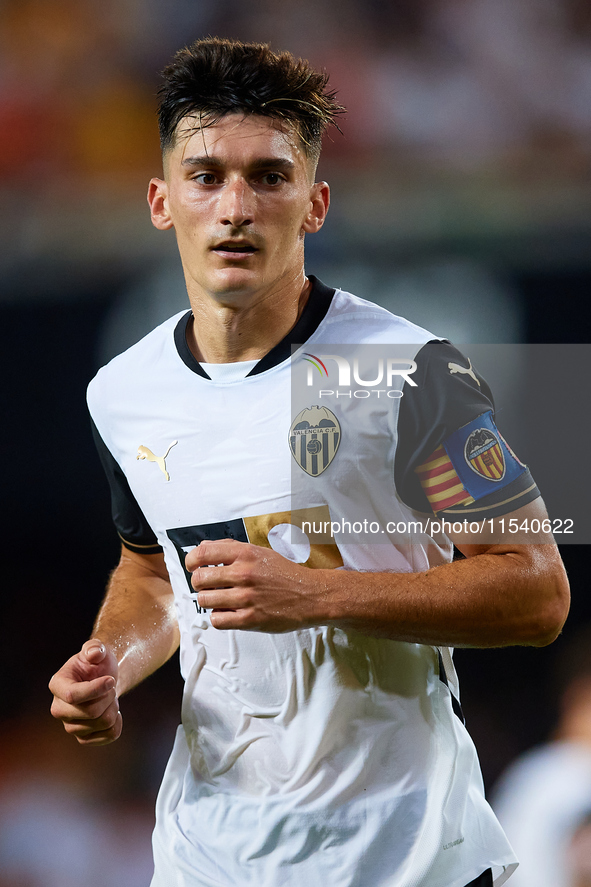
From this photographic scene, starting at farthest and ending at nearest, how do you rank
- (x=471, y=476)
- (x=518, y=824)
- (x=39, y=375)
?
(x=39, y=375)
(x=518, y=824)
(x=471, y=476)

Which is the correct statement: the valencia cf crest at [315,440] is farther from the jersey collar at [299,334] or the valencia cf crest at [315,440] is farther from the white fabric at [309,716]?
the jersey collar at [299,334]

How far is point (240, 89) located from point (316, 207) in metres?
0.22

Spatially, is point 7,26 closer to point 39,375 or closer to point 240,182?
point 39,375

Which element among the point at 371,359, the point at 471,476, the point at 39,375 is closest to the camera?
the point at 471,476

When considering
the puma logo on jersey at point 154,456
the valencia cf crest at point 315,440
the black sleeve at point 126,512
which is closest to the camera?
the valencia cf crest at point 315,440

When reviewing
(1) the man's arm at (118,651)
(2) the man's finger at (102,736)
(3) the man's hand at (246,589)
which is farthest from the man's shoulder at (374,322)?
(2) the man's finger at (102,736)

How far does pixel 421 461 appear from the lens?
1035 mm

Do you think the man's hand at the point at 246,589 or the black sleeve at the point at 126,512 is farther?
the black sleeve at the point at 126,512

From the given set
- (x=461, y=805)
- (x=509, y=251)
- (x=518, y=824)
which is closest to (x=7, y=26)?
(x=509, y=251)

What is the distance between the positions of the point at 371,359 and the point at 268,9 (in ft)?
3.77

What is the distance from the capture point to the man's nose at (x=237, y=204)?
1101mm

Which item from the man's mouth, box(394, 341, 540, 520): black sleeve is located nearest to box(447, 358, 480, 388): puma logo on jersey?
box(394, 341, 540, 520): black sleeve

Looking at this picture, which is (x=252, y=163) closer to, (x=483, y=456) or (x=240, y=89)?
(x=240, y=89)

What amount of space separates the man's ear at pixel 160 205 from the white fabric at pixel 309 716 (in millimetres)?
304
